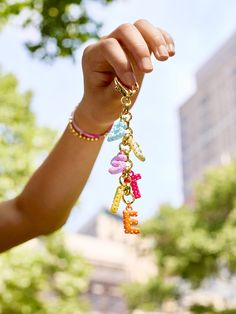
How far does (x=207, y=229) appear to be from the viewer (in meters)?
22.3

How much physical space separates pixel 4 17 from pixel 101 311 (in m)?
51.7

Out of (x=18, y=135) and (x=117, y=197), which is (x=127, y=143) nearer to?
(x=117, y=197)

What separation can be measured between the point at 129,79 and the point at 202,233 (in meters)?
21.5

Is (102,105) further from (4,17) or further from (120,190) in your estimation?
(4,17)

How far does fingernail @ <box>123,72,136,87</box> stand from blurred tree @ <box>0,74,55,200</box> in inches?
426

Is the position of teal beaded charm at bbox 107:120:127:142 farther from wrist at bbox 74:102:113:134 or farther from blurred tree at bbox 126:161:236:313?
blurred tree at bbox 126:161:236:313

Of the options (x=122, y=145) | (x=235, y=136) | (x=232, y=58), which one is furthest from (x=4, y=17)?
(x=232, y=58)

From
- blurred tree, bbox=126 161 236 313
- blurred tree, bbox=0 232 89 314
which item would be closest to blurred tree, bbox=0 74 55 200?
blurred tree, bbox=0 232 89 314

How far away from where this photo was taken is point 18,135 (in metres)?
12.5

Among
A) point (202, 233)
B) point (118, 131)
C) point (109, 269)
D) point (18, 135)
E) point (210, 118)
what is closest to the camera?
point (118, 131)

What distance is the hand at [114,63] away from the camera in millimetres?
973

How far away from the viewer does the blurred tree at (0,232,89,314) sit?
1088 centimetres

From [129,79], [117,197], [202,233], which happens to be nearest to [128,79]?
[129,79]

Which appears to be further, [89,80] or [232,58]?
[232,58]
